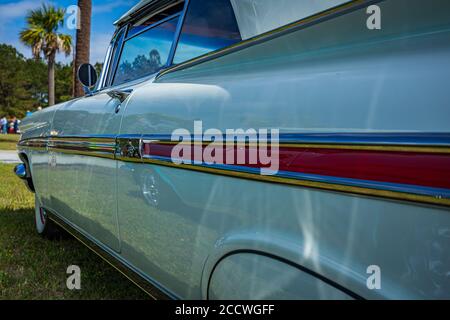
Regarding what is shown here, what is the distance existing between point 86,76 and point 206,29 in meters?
1.53

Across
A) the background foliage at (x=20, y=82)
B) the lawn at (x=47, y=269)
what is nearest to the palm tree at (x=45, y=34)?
the background foliage at (x=20, y=82)

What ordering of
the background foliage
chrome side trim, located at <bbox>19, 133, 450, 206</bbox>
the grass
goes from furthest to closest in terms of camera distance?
the background foliage < the grass < chrome side trim, located at <bbox>19, 133, 450, 206</bbox>

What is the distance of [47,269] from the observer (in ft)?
10.8

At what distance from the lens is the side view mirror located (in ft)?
10.7

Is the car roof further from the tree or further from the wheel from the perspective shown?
the tree

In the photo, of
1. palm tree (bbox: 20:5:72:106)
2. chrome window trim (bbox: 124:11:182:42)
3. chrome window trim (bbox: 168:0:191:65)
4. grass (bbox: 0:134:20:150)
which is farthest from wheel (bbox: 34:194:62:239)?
palm tree (bbox: 20:5:72:106)

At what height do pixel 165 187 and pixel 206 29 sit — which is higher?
pixel 206 29

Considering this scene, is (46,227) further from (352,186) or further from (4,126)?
(4,126)
